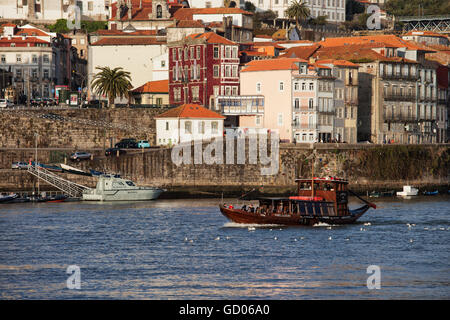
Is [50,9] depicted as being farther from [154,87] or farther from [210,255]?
[210,255]

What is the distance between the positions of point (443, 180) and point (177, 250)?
191ft

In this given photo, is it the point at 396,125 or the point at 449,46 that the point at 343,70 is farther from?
the point at 449,46

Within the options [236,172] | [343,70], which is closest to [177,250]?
[236,172]

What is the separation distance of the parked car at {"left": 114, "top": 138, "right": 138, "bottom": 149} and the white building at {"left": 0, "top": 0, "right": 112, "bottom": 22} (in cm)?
8178

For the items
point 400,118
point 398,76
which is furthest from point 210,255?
point 398,76

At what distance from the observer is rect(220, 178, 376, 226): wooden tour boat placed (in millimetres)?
A: 79562

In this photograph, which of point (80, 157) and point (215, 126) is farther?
point (215, 126)

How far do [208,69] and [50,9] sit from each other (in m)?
71.6

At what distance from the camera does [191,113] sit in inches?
4665

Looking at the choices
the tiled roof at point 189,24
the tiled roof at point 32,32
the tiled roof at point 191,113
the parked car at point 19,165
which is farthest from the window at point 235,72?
the tiled roof at point 32,32

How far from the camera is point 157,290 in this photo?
52.8m

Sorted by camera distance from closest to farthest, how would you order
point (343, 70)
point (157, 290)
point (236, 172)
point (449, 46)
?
point (157, 290)
point (236, 172)
point (343, 70)
point (449, 46)

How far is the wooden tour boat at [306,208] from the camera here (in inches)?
3132

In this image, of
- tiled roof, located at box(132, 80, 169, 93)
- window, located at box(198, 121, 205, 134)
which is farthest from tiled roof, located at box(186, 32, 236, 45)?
window, located at box(198, 121, 205, 134)
